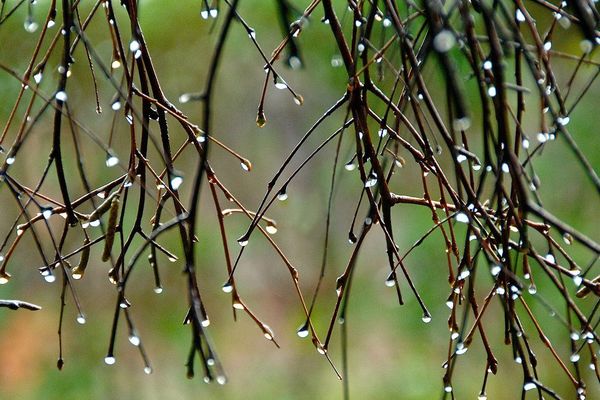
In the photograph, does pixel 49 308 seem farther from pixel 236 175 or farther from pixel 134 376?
pixel 236 175

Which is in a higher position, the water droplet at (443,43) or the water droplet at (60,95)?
the water droplet at (60,95)

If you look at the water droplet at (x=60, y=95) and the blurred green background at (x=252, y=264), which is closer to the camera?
the water droplet at (x=60, y=95)

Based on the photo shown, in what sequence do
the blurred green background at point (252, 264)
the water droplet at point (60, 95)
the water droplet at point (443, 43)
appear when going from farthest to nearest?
the blurred green background at point (252, 264), the water droplet at point (60, 95), the water droplet at point (443, 43)

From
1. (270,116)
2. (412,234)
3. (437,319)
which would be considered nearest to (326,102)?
(270,116)

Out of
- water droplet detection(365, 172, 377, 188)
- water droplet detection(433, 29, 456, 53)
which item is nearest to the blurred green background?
water droplet detection(365, 172, 377, 188)

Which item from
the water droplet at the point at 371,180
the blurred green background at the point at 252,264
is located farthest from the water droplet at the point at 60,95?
the blurred green background at the point at 252,264

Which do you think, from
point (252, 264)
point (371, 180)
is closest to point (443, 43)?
point (371, 180)

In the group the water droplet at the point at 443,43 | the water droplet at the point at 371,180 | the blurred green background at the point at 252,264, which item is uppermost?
the blurred green background at the point at 252,264

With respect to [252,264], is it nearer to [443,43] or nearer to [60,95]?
[60,95]

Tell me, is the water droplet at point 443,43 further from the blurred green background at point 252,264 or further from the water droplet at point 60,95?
the blurred green background at point 252,264
